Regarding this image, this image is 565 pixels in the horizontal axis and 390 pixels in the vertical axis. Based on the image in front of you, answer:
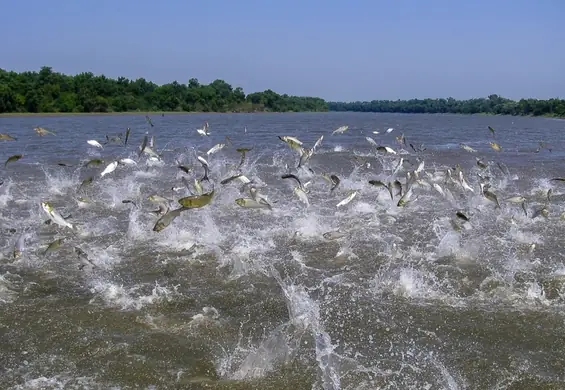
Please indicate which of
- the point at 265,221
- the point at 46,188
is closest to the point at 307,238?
the point at 265,221

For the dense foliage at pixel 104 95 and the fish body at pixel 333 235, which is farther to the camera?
the dense foliage at pixel 104 95

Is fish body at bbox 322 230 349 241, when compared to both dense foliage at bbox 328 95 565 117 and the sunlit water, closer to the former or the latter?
the sunlit water

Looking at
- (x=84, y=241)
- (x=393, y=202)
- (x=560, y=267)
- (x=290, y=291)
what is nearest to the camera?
(x=290, y=291)

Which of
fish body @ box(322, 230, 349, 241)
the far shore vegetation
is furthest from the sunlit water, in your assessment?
the far shore vegetation

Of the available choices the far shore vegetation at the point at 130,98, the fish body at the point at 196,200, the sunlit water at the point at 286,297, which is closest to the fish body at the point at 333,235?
the sunlit water at the point at 286,297

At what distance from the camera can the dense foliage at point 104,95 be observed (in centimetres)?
6862

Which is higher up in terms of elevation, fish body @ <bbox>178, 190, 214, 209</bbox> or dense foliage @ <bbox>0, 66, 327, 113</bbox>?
dense foliage @ <bbox>0, 66, 327, 113</bbox>

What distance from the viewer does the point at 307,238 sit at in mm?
9070

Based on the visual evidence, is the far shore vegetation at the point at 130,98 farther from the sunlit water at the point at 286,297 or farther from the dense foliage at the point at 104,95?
the sunlit water at the point at 286,297

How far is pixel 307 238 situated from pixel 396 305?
9.89 ft

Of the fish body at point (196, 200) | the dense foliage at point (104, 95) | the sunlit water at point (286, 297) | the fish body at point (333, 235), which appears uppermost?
the dense foliage at point (104, 95)

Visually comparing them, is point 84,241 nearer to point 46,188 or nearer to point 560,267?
point 46,188

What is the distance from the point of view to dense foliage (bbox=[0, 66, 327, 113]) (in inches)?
2702

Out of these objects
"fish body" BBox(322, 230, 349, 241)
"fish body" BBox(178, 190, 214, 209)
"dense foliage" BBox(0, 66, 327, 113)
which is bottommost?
"fish body" BBox(322, 230, 349, 241)
